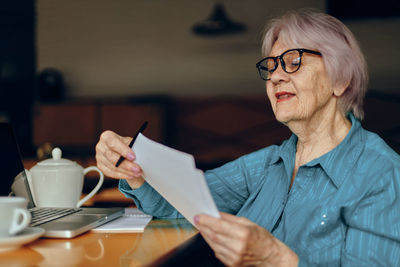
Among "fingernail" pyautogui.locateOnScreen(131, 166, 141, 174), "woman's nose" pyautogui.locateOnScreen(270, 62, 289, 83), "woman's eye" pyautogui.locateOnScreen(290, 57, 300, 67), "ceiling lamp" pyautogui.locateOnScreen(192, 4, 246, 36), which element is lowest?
"fingernail" pyautogui.locateOnScreen(131, 166, 141, 174)

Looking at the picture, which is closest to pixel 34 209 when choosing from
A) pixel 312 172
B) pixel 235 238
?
pixel 235 238

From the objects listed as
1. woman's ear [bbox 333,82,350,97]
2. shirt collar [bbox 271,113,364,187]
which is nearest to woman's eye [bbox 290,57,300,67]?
woman's ear [bbox 333,82,350,97]

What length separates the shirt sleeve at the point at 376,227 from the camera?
0.97 m

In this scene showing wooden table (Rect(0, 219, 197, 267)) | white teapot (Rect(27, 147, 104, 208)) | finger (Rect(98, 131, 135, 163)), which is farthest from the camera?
white teapot (Rect(27, 147, 104, 208))

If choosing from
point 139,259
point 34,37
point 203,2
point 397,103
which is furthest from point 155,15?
point 139,259

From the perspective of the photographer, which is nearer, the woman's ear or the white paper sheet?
the white paper sheet

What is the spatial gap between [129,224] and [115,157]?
19 centimetres

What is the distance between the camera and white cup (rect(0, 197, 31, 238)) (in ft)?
2.71

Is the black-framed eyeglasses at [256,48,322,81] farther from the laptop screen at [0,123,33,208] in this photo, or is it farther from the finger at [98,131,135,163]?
the laptop screen at [0,123,33,208]

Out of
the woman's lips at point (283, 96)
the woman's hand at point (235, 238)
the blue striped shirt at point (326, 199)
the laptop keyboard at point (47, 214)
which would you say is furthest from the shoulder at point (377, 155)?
the laptop keyboard at point (47, 214)

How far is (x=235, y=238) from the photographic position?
33.3 inches

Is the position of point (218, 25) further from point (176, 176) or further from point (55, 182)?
point (176, 176)

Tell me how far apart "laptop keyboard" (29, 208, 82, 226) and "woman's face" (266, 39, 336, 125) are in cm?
69

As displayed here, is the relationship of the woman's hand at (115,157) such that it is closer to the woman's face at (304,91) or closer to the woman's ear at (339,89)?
the woman's face at (304,91)
